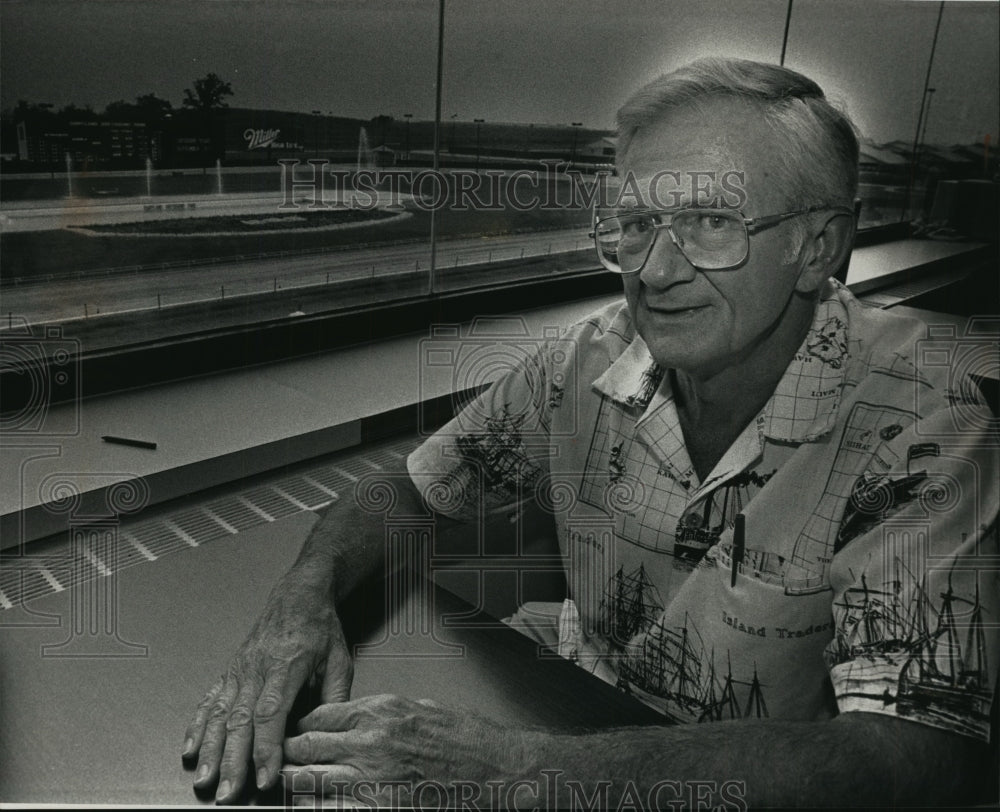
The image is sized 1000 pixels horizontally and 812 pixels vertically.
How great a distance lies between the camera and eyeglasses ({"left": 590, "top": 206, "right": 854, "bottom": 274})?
100 cm

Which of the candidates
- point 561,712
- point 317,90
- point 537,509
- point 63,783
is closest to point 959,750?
point 561,712

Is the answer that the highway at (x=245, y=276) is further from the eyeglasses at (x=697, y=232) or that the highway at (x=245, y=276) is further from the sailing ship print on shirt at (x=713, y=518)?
the sailing ship print on shirt at (x=713, y=518)

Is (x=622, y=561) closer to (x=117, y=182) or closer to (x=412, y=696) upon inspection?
(x=412, y=696)

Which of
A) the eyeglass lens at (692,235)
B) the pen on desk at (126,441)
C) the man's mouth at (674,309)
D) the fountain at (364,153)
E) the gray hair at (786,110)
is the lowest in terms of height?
the pen on desk at (126,441)

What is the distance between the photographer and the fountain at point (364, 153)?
4.38ft

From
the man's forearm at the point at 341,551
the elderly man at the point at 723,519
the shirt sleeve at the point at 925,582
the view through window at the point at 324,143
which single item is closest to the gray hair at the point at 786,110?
the elderly man at the point at 723,519

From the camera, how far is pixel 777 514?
1067mm

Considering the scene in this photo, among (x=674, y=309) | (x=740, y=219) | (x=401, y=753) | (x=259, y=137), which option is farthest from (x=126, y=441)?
(x=740, y=219)

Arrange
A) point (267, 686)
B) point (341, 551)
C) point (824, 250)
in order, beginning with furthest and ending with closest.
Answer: point (341, 551) < point (824, 250) < point (267, 686)

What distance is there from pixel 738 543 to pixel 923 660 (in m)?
0.30

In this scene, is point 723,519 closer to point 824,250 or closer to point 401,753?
point 824,250

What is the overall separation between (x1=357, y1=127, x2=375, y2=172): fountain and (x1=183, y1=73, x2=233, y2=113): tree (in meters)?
0.21

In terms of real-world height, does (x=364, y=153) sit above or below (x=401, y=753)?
above

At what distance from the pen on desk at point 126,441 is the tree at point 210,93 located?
1.81ft
